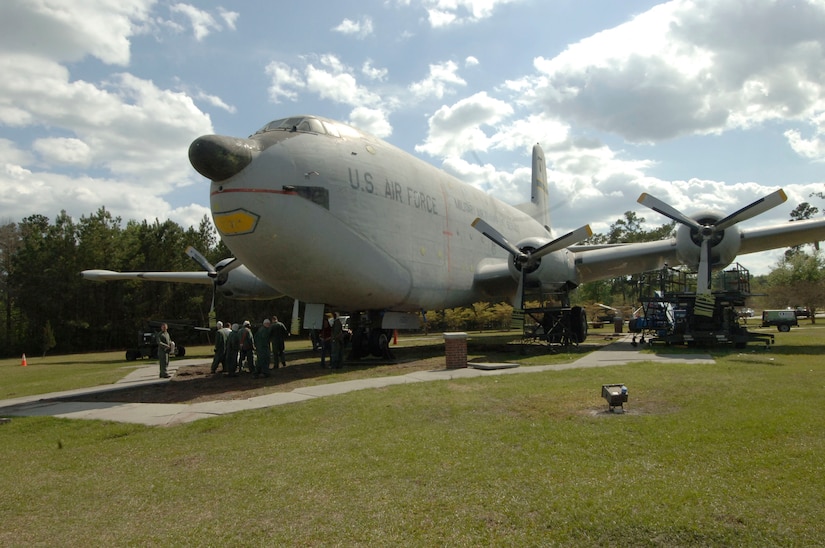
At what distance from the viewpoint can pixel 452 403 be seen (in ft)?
27.8

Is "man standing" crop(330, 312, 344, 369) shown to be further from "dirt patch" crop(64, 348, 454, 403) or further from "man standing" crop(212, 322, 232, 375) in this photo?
"man standing" crop(212, 322, 232, 375)

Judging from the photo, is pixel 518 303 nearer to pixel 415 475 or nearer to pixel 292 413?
pixel 292 413

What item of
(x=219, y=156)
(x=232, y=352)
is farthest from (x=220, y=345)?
(x=219, y=156)

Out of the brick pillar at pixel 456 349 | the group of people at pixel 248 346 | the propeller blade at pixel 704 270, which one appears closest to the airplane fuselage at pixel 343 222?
the group of people at pixel 248 346

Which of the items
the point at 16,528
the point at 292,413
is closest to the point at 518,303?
the point at 292,413

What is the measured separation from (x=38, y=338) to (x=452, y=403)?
154 feet

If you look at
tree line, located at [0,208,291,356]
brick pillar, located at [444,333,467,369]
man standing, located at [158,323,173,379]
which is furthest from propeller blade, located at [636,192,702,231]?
tree line, located at [0,208,291,356]

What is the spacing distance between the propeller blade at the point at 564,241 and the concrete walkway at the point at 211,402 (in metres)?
3.75

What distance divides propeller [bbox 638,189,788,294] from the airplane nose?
39.7ft

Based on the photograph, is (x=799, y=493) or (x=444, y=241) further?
(x=444, y=241)

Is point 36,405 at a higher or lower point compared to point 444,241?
lower

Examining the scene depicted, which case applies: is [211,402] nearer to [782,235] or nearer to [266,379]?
[266,379]

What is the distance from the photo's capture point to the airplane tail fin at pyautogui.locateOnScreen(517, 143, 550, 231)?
Result: 105 feet

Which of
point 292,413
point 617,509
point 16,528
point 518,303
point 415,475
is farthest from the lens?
point 518,303
